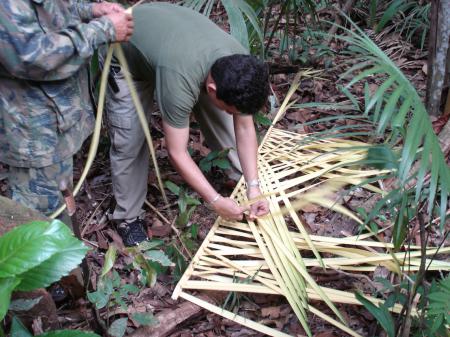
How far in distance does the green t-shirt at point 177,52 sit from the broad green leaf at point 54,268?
2.89 feet

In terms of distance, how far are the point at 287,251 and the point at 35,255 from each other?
1149mm

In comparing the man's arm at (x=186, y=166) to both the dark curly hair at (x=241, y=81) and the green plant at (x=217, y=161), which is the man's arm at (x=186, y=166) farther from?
the green plant at (x=217, y=161)

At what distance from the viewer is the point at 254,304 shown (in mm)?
2051

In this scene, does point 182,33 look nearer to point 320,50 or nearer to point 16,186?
point 16,186

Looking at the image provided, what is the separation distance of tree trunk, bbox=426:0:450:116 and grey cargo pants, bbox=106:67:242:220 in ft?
3.40

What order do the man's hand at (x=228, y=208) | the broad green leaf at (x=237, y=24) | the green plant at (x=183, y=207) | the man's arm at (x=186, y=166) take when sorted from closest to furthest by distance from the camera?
the man's arm at (x=186, y=166), the man's hand at (x=228, y=208), the green plant at (x=183, y=207), the broad green leaf at (x=237, y=24)

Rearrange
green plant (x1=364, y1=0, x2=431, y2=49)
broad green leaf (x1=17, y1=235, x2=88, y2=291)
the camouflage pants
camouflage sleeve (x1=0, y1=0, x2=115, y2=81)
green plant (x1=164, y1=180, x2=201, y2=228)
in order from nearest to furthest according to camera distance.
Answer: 1. broad green leaf (x1=17, y1=235, x2=88, y2=291)
2. camouflage sleeve (x1=0, y1=0, x2=115, y2=81)
3. the camouflage pants
4. green plant (x1=164, y1=180, x2=201, y2=228)
5. green plant (x1=364, y1=0, x2=431, y2=49)

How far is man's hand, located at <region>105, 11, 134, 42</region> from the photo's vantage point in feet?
5.94

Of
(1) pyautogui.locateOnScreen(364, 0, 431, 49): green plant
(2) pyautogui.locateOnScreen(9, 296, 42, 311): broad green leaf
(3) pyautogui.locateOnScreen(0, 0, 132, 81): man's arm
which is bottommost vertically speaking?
(2) pyautogui.locateOnScreen(9, 296, 42, 311): broad green leaf

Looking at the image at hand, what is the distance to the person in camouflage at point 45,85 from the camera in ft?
5.41

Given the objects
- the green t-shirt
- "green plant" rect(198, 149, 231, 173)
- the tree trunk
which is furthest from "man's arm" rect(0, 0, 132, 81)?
the tree trunk

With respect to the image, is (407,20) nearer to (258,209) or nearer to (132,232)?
(258,209)

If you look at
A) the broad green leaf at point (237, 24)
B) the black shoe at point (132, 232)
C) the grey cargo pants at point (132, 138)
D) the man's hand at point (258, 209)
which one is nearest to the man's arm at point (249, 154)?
the man's hand at point (258, 209)

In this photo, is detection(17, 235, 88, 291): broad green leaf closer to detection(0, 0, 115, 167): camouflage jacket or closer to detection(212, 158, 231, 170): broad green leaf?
detection(0, 0, 115, 167): camouflage jacket
